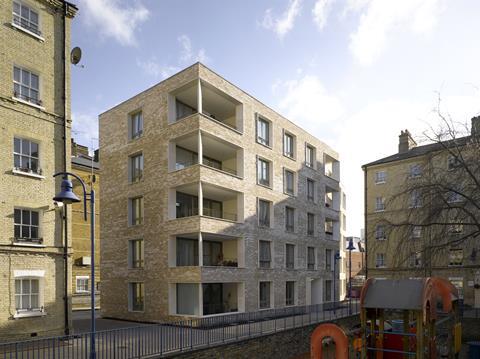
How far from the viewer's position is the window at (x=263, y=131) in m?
A: 30.1

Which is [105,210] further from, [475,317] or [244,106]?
[475,317]

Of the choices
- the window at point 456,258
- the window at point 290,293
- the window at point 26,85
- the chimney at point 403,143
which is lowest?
the window at point 290,293

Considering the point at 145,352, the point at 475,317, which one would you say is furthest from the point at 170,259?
the point at 475,317

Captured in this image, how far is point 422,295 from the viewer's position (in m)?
12.4

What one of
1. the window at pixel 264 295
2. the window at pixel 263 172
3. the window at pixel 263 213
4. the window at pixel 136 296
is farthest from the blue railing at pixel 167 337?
the window at pixel 263 172

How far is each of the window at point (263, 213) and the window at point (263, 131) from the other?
4561mm

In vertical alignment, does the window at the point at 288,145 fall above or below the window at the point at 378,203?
above

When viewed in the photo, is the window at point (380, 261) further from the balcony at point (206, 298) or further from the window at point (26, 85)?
the window at point (26, 85)

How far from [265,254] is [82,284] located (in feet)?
51.2

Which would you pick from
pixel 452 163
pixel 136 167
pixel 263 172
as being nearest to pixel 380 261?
pixel 263 172

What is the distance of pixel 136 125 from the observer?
2841cm

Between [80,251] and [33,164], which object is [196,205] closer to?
[33,164]

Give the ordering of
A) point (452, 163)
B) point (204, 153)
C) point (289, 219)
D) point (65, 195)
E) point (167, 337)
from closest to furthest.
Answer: point (65, 195) < point (167, 337) < point (452, 163) < point (204, 153) < point (289, 219)

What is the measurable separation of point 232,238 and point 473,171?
16.0 metres
